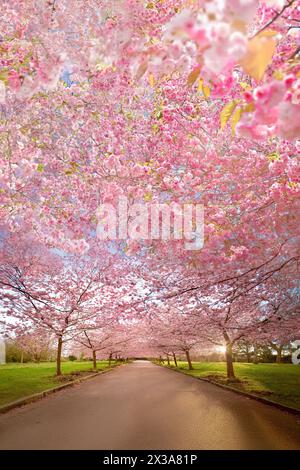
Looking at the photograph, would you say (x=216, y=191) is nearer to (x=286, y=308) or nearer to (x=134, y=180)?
(x=134, y=180)

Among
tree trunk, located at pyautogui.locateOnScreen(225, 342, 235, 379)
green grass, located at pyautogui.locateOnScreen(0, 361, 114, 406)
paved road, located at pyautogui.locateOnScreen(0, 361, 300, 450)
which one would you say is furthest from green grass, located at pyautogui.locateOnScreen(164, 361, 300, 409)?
green grass, located at pyautogui.locateOnScreen(0, 361, 114, 406)

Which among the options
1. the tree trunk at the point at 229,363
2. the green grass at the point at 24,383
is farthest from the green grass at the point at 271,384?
the green grass at the point at 24,383

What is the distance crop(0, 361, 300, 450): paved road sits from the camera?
6824 mm

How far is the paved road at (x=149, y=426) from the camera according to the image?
22.4ft

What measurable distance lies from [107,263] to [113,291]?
387cm

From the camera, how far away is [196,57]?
117 inches

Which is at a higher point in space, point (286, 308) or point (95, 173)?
point (95, 173)

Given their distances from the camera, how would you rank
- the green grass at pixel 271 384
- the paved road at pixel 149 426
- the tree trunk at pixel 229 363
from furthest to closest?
the tree trunk at pixel 229 363 → the green grass at pixel 271 384 → the paved road at pixel 149 426

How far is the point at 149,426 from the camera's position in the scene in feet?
27.8

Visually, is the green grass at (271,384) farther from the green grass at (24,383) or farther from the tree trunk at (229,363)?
the green grass at (24,383)

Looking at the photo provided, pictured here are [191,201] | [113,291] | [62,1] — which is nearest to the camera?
[62,1]

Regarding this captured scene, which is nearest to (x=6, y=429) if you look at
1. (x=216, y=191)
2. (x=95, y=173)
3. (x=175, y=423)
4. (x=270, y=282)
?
(x=175, y=423)

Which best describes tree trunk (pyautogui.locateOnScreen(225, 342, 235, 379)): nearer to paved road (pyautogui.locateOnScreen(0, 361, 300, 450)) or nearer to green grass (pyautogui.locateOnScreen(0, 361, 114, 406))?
green grass (pyautogui.locateOnScreen(0, 361, 114, 406))

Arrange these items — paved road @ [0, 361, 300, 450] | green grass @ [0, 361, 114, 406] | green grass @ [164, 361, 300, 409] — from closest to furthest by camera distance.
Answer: paved road @ [0, 361, 300, 450], green grass @ [164, 361, 300, 409], green grass @ [0, 361, 114, 406]
